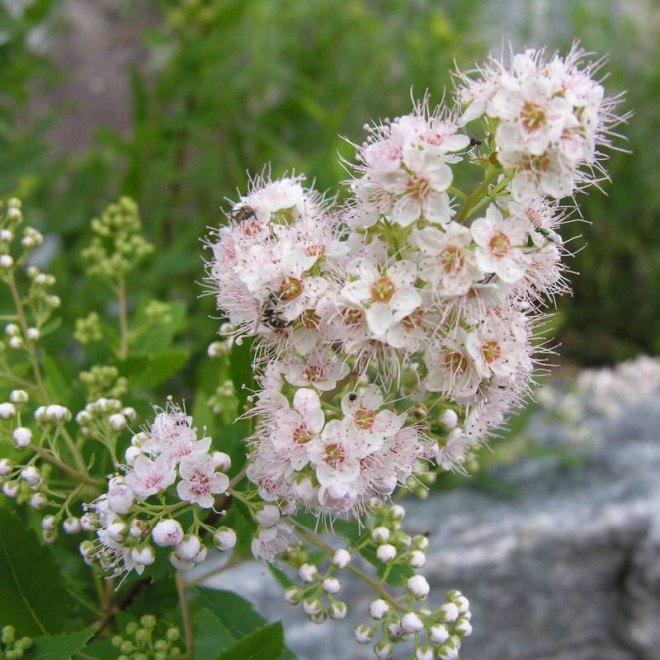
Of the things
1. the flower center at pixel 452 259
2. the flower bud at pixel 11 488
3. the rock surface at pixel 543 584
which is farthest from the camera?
the rock surface at pixel 543 584

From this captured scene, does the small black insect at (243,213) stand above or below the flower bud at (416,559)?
above

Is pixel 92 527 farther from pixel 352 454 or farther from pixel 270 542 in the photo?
pixel 352 454

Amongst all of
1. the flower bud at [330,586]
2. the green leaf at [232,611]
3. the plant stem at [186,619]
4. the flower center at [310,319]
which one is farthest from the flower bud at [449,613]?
the flower center at [310,319]

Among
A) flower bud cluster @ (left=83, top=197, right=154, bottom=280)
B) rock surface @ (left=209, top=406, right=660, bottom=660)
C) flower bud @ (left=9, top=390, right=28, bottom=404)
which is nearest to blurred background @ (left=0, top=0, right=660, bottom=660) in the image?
rock surface @ (left=209, top=406, right=660, bottom=660)

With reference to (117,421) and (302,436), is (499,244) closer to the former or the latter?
(302,436)

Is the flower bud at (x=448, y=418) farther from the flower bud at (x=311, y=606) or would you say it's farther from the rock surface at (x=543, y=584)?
the rock surface at (x=543, y=584)

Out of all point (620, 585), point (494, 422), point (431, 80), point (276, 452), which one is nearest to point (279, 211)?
point (276, 452)

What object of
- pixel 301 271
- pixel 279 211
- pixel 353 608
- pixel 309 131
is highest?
pixel 309 131
